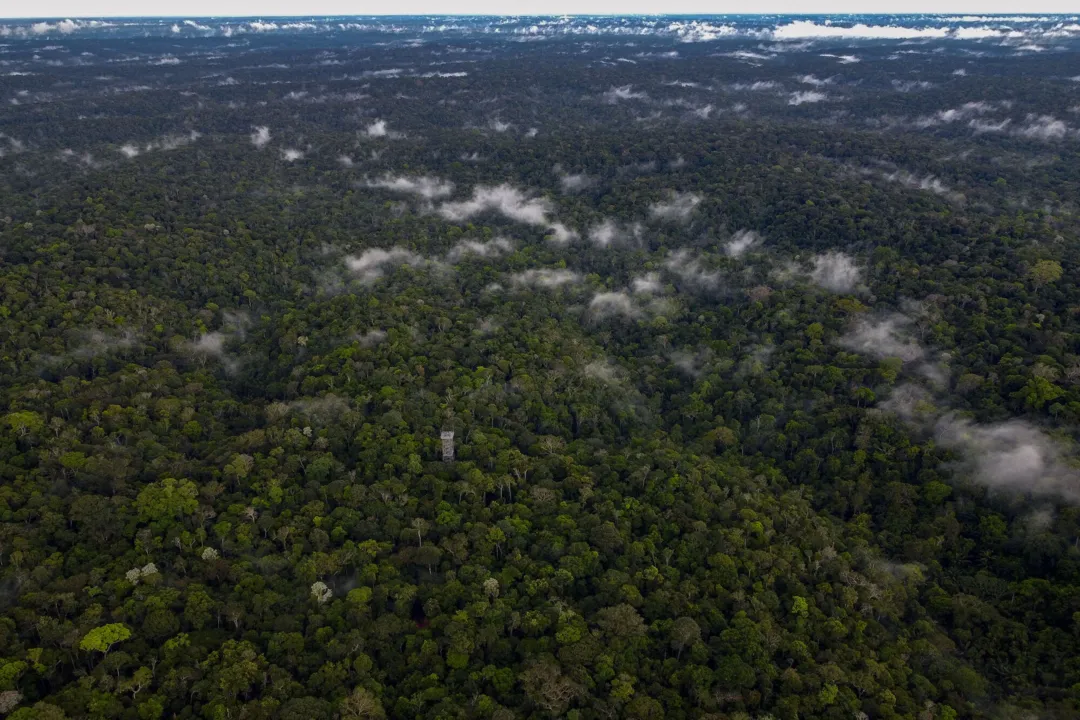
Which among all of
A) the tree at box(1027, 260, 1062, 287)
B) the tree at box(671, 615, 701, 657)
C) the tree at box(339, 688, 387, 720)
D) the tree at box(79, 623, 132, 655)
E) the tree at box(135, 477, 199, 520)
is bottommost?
the tree at box(671, 615, 701, 657)

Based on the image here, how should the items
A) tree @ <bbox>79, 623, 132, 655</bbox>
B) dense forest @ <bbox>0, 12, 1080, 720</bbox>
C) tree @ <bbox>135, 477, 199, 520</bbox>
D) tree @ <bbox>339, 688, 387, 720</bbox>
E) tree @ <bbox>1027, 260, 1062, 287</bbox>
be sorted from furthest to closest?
tree @ <bbox>1027, 260, 1062, 287</bbox> → tree @ <bbox>135, 477, 199, 520</bbox> → dense forest @ <bbox>0, 12, 1080, 720</bbox> → tree @ <bbox>79, 623, 132, 655</bbox> → tree @ <bbox>339, 688, 387, 720</bbox>

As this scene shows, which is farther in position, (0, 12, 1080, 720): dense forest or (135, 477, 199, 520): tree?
(135, 477, 199, 520): tree

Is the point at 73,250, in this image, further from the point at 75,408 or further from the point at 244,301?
the point at 75,408

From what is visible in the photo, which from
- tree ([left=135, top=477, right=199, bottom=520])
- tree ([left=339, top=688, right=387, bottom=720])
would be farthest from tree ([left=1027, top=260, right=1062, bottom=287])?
tree ([left=135, top=477, right=199, bottom=520])

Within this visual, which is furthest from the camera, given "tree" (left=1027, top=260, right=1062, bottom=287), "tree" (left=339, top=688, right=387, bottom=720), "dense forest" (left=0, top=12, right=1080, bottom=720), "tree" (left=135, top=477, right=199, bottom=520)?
"tree" (left=1027, top=260, right=1062, bottom=287)

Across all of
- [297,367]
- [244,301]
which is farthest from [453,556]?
[244,301]

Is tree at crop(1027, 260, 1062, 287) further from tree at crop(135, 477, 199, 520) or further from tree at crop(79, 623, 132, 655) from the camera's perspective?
tree at crop(79, 623, 132, 655)

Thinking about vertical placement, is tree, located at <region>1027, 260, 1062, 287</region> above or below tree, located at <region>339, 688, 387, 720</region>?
above

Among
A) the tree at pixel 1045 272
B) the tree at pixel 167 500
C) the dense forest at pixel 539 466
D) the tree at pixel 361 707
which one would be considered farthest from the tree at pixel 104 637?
the tree at pixel 1045 272

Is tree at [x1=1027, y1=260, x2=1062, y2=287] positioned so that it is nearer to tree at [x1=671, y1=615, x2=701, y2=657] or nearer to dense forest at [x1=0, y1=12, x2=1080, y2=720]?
dense forest at [x1=0, y1=12, x2=1080, y2=720]
